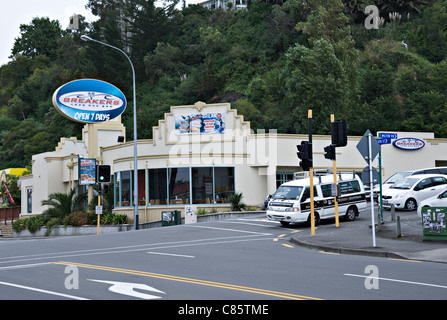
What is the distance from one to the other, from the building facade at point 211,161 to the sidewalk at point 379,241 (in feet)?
46.3

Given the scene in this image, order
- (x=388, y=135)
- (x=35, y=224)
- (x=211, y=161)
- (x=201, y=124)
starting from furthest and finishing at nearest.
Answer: (x=35, y=224), (x=388, y=135), (x=201, y=124), (x=211, y=161)

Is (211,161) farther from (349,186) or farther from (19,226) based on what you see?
(19,226)

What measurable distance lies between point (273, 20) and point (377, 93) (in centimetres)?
1966

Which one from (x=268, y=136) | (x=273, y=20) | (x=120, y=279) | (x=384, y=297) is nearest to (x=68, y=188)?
(x=268, y=136)

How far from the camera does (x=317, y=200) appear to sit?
27.2 meters

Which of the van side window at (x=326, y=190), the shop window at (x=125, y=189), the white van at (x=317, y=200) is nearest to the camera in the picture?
the white van at (x=317, y=200)

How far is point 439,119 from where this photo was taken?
57.1 meters

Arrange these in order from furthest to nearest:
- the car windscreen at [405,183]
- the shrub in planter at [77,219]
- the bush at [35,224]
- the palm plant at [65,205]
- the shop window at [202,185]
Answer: the bush at [35,224], the palm plant at [65,205], the shrub in planter at [77,219], the shop window at [202,185], the car windscreen at [405,183]

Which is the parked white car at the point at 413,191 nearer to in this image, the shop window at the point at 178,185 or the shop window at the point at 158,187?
the shop window at the point at 178,185

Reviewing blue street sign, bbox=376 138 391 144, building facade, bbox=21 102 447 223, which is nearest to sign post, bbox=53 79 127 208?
building facade, bbox=21 102 447 223

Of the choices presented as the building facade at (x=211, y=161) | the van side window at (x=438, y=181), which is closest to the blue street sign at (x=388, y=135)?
the building facade at (x=211, y=161)

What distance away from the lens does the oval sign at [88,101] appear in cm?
4172

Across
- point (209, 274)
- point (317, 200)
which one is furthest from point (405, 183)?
point (209, 274)

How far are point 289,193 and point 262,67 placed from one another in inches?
1831
